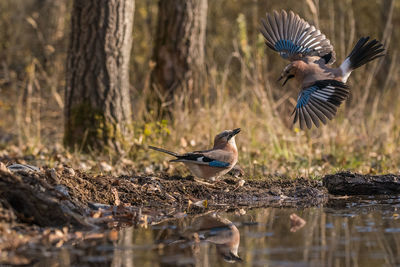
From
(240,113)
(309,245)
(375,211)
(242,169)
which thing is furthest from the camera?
(240,113)

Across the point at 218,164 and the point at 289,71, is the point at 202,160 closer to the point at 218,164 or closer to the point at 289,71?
the point at 218,164

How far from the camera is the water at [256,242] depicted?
12.5 ft

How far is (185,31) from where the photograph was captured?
Answer: 1014 centimetres

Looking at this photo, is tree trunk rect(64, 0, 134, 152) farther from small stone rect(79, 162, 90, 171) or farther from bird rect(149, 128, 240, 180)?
bird rect(149, 128, 240, 180)

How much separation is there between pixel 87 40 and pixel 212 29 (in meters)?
9.25

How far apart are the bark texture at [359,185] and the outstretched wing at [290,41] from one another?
1700mm

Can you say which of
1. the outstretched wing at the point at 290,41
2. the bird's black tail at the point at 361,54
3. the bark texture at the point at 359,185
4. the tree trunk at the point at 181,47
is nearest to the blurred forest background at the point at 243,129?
the tree trunk at the point at 181,47

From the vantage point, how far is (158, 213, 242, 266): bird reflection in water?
3.89 meters

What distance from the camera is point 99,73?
847cm

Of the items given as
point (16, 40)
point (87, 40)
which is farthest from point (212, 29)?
point (87, 40)

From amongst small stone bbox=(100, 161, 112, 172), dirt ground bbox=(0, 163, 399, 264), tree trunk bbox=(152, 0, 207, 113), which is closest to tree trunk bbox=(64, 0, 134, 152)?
small stone bbox=(100, 161, 112, 172)

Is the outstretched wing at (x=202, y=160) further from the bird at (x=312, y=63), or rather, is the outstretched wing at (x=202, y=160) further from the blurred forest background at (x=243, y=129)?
the blurred forest background at (x=243, y=129)

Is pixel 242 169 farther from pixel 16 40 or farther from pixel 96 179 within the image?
pixel 16 40

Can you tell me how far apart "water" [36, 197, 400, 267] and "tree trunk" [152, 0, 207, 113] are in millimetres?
4860
